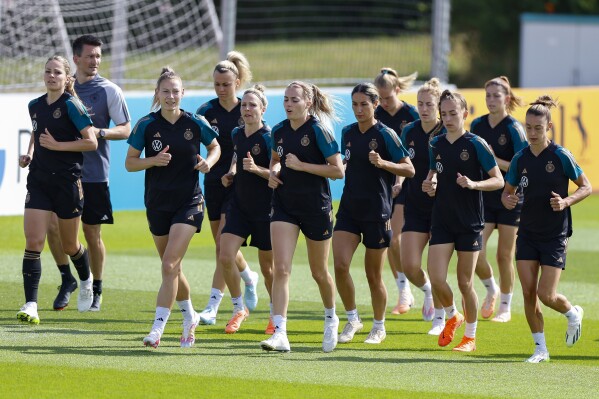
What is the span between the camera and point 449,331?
10.2 m

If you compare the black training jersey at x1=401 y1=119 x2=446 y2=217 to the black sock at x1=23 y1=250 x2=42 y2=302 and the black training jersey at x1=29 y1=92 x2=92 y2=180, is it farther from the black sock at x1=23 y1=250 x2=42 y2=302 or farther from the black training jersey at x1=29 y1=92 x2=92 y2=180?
the black sock at x1=23 y1=250 x2=42 y2=302

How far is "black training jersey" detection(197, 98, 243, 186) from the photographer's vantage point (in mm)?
11141

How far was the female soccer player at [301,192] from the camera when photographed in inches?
381

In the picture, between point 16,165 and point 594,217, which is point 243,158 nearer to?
point 16,165

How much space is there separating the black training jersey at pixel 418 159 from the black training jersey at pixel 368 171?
90 centimetres

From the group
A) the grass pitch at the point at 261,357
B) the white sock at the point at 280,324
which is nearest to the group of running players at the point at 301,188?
the white sock at the point at 280,324

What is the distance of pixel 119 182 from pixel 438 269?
8.77 metres

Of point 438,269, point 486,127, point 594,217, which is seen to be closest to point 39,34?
point 594,217

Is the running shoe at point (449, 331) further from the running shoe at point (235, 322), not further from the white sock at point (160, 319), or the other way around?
the white sock at point (160, 319)

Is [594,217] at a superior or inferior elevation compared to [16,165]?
inferior

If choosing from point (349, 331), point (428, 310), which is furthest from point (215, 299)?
point (428, 310)

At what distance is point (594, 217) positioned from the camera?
21.0 metres

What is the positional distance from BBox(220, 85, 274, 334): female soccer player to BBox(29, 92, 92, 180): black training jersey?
51.9 inches

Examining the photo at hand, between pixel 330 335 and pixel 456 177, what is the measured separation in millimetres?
1591
